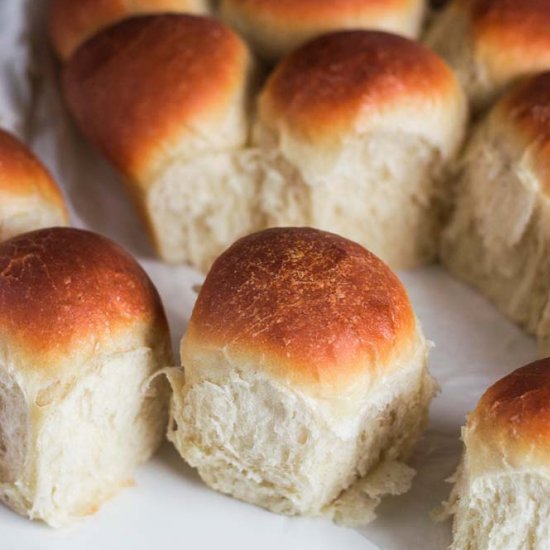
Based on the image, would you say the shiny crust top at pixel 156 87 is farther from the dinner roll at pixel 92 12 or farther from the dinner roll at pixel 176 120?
the dinner roll at pixel 92 12

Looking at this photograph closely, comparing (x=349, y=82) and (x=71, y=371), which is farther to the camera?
(x=349, y=82)

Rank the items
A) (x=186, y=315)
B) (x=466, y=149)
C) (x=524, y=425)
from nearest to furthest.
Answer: (x=524, y=425), (x=186, y=315), (x=466, y=149)

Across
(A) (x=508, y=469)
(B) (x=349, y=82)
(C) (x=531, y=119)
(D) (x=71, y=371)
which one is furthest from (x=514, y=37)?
(D) (x=71, y=371)

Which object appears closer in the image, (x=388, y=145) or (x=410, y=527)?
(x=410, y=527)

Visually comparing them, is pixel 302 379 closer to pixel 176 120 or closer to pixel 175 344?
pixel 175 344

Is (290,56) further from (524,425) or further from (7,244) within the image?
(524,425)

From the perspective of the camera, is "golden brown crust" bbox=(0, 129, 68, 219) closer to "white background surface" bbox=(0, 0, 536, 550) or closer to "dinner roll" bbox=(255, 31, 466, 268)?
"white background surface" bbox=(0, 0, 536, 550)

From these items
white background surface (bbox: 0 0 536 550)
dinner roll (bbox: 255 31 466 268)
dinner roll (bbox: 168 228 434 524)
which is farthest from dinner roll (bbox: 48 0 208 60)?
dinner roll (bbox: 168 228 434 524)

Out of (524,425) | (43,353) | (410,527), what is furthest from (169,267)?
(524,425)
